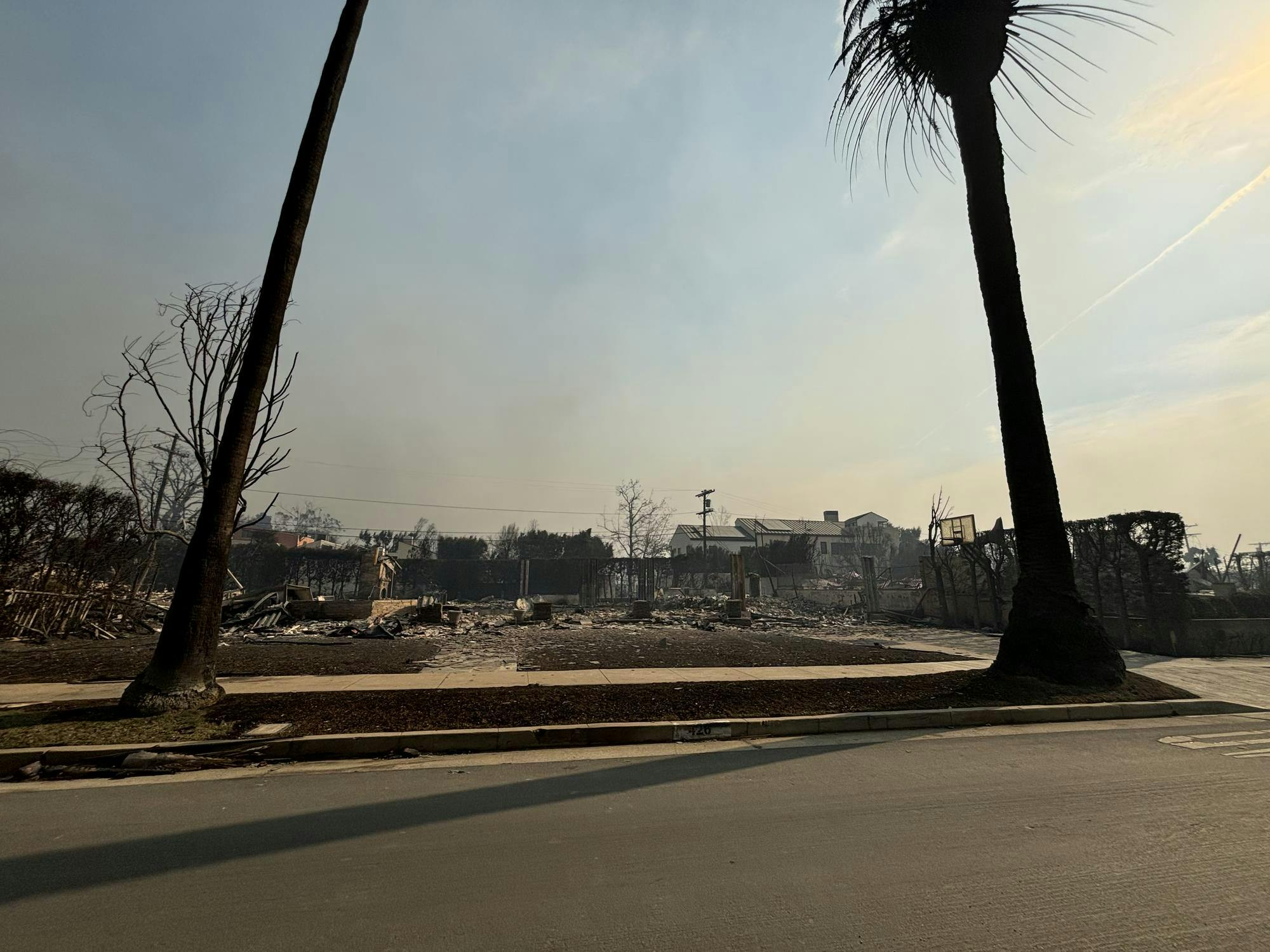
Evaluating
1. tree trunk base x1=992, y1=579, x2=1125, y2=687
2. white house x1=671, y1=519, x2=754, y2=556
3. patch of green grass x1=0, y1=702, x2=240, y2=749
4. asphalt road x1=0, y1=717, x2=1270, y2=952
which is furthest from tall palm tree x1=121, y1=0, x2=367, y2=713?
white house x1=671, y1=519, x2=754, y2=556

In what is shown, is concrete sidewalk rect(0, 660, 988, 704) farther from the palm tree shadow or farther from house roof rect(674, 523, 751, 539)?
house roof rect(674, 523, 751, 539)

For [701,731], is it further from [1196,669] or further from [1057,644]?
[1196,669]

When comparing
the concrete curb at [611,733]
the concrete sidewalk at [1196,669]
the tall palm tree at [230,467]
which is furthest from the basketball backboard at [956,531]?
the tall palm tree at [230,467]

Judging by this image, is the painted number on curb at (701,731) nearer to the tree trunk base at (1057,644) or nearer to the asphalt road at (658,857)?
the asphalt road at (658,857)

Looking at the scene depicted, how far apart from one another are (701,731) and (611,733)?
1.04m

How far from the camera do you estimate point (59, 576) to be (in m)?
16.0

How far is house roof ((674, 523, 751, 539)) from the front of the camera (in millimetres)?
71375

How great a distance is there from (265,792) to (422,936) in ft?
10.2

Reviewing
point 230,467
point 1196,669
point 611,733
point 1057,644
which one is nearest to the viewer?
point 611,733

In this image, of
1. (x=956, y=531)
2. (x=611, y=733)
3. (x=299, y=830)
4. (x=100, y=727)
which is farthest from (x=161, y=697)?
(x=956, y=531)

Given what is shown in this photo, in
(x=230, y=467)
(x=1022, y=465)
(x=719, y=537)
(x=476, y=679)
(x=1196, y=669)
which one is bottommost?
(x=476, y=679)

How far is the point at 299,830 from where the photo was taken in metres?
4.14

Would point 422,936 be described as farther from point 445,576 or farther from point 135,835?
point 445,576

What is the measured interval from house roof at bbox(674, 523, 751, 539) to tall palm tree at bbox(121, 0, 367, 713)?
6264cm
